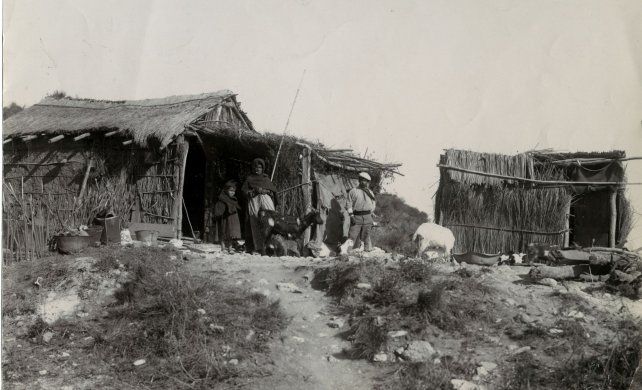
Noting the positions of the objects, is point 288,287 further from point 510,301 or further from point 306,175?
point 306,175

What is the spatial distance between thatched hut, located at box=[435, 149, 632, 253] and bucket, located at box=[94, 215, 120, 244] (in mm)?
6431

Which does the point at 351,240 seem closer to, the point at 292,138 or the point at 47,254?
the point at 292,138

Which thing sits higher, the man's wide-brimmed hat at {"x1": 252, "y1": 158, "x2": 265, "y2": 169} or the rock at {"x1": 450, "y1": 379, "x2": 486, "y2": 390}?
the man's wide-brimmed hat at {"x1": 252, "y1": 158, "x2": 265, "y2": 169}

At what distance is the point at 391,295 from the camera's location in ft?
18.2

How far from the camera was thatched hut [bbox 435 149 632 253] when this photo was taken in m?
10.7

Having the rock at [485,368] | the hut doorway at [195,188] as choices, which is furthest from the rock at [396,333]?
the hut doorway at [195,188]

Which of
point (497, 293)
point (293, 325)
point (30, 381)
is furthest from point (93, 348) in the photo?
point (497, 293)

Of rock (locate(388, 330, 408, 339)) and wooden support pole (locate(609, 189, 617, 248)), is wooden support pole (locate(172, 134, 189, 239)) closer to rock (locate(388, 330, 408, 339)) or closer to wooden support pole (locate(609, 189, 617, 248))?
rock (locate(388, 330, 408, 339))

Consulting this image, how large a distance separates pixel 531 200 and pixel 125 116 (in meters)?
9.10

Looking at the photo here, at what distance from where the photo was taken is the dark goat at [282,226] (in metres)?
8.90

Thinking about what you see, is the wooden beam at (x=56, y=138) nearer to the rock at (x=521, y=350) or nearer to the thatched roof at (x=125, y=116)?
the thatched roof at (x=125, y=116)

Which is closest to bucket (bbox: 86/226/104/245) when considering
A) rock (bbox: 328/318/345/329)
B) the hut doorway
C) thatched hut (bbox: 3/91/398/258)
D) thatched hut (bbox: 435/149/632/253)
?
thatched hut (bbox: 3/91/398/258)

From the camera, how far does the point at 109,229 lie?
8930mm

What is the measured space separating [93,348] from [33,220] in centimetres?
357
